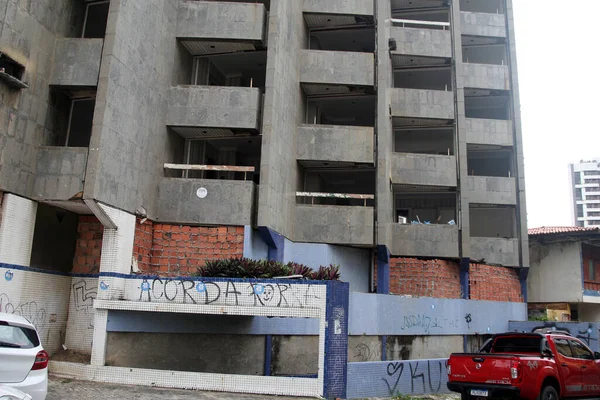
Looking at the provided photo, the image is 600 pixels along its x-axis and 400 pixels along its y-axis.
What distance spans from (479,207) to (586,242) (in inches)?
256

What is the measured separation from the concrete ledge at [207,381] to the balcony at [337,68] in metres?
13.6

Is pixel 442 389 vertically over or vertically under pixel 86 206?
under

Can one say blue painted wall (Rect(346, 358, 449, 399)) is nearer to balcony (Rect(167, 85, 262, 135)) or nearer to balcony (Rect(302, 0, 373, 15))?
balcony (Rect(167, 85, 262, 135))

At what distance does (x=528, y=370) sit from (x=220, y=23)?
1480cm

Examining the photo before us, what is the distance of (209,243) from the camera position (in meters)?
17.4

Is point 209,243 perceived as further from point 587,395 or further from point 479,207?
point 479,207

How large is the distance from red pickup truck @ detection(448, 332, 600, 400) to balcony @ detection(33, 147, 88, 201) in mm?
10076

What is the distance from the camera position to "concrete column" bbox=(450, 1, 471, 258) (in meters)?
25.2

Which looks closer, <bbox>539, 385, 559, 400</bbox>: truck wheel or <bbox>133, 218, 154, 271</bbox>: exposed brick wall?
<bbox>539, 385, 559, 400</bbox>: truck wheel

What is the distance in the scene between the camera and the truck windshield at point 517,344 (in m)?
11.4

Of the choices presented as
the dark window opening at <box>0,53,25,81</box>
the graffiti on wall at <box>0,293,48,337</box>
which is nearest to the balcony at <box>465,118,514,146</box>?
the dark window opening at <box>0,53,25,81</box>

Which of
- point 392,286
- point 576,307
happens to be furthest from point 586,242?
point 392,286

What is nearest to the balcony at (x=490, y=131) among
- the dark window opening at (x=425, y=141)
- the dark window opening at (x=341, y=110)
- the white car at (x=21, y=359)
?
the dark window opening at (x=425, y=141)

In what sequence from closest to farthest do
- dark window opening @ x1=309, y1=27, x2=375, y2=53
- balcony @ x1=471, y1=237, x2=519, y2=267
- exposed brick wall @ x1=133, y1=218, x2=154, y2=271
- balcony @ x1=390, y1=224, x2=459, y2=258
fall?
exposed brick wall @ x1=133, y1=218, x2=154, y2=271, balcony @ x1=390, y1=224, x2=459, y2=258, dark window opening @ x1=309, y1=27, x2=375, y2=53, balcony @ x1=471, y1=237, x2=519, y2=267
